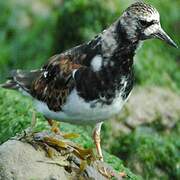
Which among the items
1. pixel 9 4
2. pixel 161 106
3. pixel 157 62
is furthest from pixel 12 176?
pixel 9 4

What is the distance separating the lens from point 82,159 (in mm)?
6504

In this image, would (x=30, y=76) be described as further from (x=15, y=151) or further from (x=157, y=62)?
(x=157, y=62)

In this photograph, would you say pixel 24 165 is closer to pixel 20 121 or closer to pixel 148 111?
pixel 20 121

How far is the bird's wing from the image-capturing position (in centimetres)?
701

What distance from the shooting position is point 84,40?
10945mm

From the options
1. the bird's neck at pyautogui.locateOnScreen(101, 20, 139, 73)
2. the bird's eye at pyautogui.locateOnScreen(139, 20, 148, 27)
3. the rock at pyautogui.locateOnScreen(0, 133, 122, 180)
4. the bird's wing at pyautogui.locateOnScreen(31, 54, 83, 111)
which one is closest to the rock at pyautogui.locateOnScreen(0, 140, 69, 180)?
the rock at pyautogui.locateOnScreen(0, 133, 122, 180)

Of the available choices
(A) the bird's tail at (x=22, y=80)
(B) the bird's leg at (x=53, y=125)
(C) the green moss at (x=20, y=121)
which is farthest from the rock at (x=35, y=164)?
(A) the bird's tail at (x=22, y=80)

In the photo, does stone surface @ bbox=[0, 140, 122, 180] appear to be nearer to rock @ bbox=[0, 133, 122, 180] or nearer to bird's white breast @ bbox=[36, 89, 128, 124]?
rock @ bbox=[0, 133, 122, 180]

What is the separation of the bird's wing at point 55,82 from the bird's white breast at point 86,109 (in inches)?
4.0

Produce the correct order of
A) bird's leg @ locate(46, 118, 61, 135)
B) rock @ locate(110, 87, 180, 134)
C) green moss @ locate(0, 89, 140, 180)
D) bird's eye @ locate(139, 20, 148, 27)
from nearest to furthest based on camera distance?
bird's eye @ locate(139, 20, 148, 27)
bird's leg @ locate(46, 118, 61, 135)
green moss @ locate(0, 89, 140, 180)
rock @ locate(110, 87, 180, 134)

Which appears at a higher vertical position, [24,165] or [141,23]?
[141,23]

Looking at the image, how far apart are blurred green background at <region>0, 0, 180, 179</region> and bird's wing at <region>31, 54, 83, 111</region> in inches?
31.0

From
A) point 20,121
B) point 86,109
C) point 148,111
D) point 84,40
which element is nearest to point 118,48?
point 86,109

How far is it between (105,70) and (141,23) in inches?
19.4
